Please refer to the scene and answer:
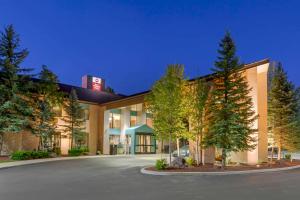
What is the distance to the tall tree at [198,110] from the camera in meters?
17.4

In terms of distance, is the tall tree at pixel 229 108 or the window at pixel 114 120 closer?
the tall tree at pixel 229 108

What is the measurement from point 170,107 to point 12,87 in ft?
44.4

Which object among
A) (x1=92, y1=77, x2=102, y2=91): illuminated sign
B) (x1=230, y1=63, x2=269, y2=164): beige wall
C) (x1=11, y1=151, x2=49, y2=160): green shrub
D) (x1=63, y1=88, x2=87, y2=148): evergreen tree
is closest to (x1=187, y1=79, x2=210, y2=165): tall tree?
(x1=230, y1=63, x2=269, y2=164): beige wall

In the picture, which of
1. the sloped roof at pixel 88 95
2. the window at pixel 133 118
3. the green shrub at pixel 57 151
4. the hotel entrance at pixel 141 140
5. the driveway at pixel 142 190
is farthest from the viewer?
the window at pixel 133 118

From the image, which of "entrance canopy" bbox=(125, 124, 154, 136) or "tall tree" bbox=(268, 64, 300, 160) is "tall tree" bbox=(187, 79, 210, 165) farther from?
"entrance canopy" bbox=(125, 124, 154, 136)

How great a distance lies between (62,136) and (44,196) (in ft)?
71.6

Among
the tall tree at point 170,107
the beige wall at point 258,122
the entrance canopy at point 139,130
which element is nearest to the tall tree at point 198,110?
the tall tree at point 170,107

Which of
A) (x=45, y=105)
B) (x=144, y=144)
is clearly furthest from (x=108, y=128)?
(x=45, y=105)

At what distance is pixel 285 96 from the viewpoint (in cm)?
2348

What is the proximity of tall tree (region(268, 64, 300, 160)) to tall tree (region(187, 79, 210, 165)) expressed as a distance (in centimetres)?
817

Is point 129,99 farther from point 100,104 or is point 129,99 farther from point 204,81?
point 204,81

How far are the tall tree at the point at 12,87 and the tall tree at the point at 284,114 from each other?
19907 mm

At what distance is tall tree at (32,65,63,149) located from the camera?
2567 cm

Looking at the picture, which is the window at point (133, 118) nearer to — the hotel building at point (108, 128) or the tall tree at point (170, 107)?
the hotel building at point (108, 128)
